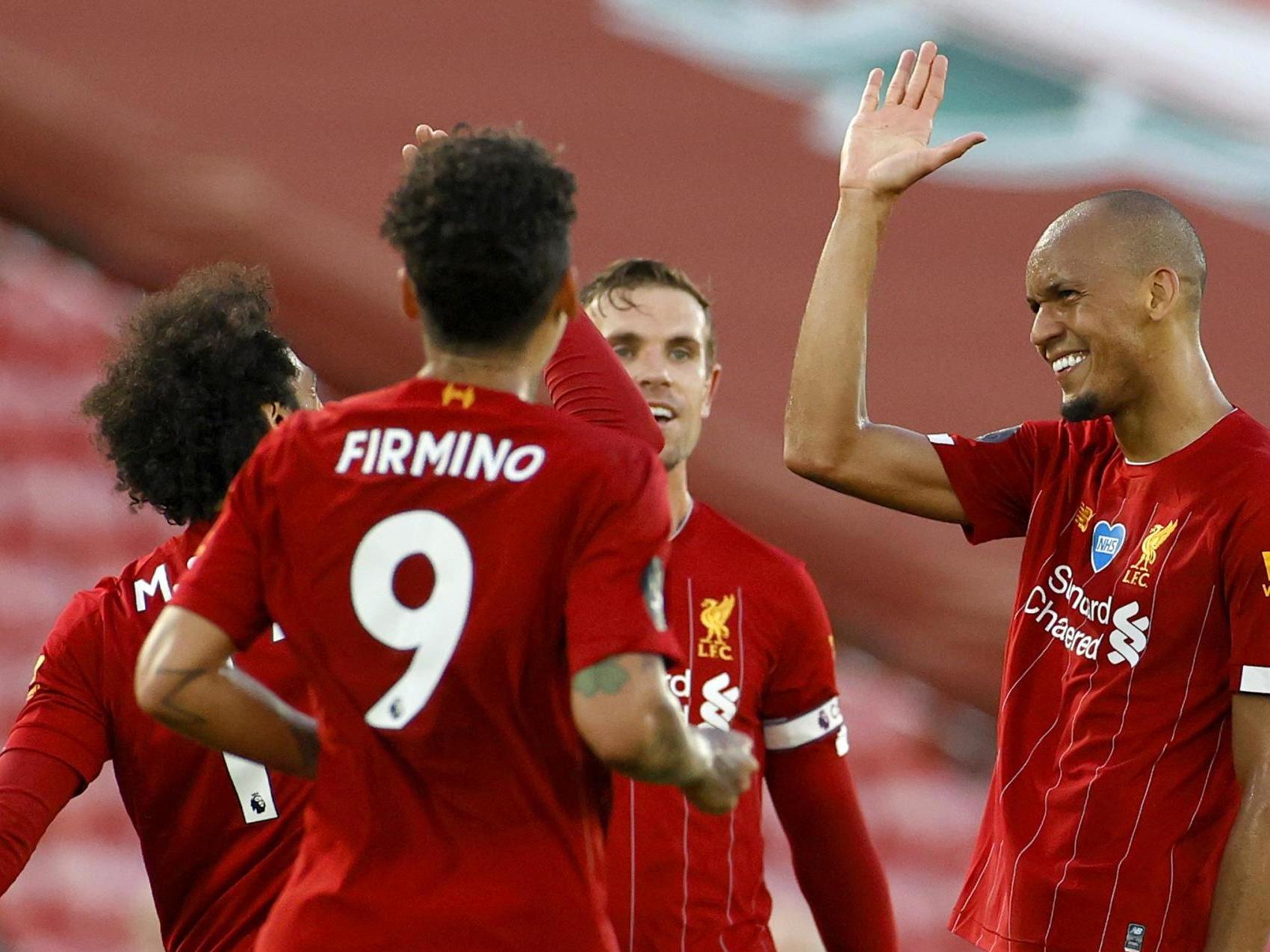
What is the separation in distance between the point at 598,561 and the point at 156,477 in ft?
3.31

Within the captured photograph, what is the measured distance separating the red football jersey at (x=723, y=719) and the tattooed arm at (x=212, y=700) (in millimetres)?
945

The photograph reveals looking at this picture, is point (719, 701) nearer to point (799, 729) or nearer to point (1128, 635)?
point (799, 729)

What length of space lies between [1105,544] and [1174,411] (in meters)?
0.25

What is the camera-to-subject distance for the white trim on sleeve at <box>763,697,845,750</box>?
10.3ft

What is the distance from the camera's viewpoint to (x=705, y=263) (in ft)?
30.9

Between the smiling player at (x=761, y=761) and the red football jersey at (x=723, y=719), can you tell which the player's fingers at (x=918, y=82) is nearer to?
the smiling player at (x=761, y=761)

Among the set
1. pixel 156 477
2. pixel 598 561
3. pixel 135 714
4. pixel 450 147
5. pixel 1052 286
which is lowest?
pixel 135 714

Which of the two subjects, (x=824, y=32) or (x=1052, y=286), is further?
(x=824, y=32)

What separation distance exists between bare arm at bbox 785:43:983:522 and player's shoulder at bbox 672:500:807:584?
0.58ft

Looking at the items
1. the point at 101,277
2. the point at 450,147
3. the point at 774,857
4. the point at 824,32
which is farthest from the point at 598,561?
the point at 824,32

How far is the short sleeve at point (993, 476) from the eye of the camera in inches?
124

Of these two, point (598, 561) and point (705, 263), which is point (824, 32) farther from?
point (598, 561)

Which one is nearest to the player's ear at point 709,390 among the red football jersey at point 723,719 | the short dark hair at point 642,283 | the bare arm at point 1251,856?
the short dark hair at point 642,283

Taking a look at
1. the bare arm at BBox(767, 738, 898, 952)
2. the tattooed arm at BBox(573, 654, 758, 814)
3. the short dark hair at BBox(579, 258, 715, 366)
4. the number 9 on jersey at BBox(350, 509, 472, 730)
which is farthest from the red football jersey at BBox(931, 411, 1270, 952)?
the number 9 on jersey at BBox(350, 509, 472, 730)
